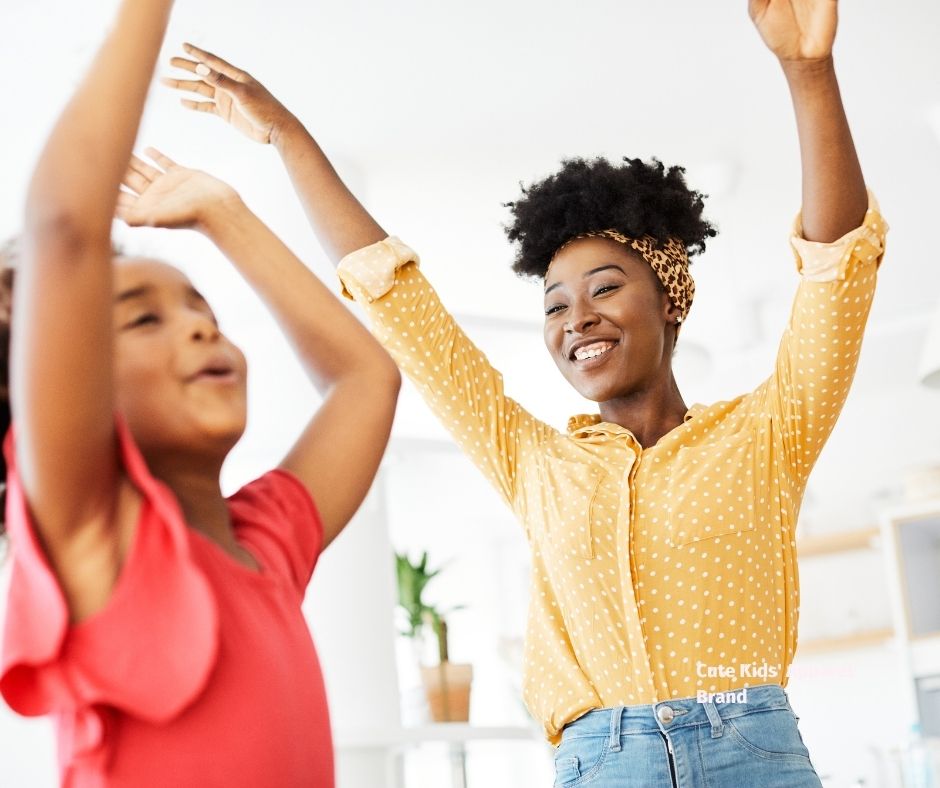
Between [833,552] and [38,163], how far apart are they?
605 cm

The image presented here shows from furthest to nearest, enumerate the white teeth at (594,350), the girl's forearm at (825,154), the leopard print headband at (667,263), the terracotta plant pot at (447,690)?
the terracotta plant pot at (447,690), the leopard print headband at (667,263), the white teeth at (594,350), the girl's forearm at (825,154)

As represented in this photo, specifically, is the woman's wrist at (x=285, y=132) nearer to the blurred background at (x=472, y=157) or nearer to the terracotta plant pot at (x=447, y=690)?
the blurred background at (x=472, y=157)

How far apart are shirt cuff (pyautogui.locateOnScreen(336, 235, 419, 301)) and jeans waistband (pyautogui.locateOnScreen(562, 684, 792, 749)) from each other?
0.55 m

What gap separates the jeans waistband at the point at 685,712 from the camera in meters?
1.26

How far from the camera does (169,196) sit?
87 cm

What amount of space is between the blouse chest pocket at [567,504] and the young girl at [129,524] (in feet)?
2.00

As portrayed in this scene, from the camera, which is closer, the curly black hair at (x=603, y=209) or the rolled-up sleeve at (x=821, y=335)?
the rolled-up sleeve at (x=821, y=335)

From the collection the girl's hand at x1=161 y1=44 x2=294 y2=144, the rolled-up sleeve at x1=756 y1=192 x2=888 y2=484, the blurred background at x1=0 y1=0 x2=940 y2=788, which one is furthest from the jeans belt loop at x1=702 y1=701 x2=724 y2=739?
the blurred background at x1=0 y1=0 x2=940 y2=788

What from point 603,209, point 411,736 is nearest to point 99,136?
point 603,209

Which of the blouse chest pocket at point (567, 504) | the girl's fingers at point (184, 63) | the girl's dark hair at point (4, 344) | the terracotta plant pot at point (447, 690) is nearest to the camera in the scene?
the girl's dark hair at point (4, 344)

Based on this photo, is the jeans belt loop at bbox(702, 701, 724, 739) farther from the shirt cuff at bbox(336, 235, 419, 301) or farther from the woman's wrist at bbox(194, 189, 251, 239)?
the woman's wrist at bbox(194, 189, 251, 239)

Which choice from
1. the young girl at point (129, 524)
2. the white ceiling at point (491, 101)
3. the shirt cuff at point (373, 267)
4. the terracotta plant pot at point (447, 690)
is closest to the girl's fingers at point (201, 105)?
the shirt cuff at point (373, 267)

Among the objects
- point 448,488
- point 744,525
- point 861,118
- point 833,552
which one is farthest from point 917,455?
point 744,525

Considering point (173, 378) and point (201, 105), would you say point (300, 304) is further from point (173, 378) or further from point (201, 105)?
point (201, 105)
